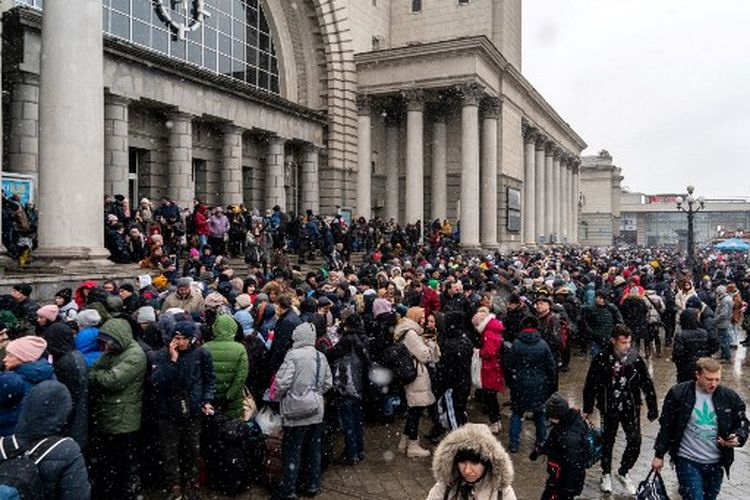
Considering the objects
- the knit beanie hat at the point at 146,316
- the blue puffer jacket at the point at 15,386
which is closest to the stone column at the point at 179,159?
the knit beanie hat at the point at 146,316

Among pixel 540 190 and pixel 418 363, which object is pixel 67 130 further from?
pixel 540 190

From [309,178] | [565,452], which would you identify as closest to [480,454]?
[565,452]

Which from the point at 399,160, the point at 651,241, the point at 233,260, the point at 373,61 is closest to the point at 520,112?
the point at 399,160

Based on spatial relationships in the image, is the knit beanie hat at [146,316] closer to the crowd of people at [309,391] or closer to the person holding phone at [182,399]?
the crowd of people at [309,391]

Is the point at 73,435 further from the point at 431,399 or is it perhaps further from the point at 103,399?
the point at 431,399

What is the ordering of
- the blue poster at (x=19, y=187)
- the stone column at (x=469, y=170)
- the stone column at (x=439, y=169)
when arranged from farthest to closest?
the stone column at (x=439, y=169), the stone column at (x=469, y=170), the blue poster at (x=19, y=187)

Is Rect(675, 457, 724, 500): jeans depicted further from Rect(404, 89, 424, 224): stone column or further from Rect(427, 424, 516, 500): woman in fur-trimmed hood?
Rect(404, 89, 424, 224): stone column

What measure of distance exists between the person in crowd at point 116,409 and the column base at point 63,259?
6.65 m

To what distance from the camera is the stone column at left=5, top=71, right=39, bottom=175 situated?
15500mm

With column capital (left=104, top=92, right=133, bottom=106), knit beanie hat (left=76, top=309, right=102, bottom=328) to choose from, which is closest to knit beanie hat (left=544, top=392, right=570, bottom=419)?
knit beanie hat (left=76, top=309, right=102, bottom=328)

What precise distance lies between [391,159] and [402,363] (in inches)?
1034

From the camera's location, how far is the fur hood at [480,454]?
3.14m

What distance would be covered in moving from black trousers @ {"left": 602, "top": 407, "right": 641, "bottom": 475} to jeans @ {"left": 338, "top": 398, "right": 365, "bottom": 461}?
114 inches

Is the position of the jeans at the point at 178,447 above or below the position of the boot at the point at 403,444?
above
